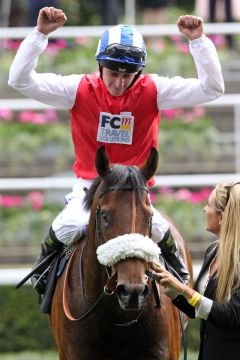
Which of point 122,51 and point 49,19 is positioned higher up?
point 49,19

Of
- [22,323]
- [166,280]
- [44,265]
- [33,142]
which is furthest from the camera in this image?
[33,142]

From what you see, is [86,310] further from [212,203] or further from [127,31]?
[127,31]

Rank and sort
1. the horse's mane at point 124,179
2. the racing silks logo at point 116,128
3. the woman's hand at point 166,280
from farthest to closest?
1. the racing silks logo at point 116,128
2. the horse's mane at point 124,179
3. the woman's hand at point 166,280

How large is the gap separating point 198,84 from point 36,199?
16.1ft

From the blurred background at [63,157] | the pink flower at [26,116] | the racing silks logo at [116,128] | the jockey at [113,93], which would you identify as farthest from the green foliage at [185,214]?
the racing silks logo at [116,128]

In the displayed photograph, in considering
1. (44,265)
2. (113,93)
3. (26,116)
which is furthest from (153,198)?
(113,93)

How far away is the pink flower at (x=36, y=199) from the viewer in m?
11.5

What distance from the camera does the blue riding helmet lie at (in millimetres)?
6645

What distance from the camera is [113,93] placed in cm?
686

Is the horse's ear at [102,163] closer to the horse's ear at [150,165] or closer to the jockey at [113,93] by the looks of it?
the horse's ear at [150,165]

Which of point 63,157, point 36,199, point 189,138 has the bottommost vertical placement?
point 36,199

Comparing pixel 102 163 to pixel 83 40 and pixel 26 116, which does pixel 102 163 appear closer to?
pixel 26 116

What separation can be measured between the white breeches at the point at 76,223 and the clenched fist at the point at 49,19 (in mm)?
931

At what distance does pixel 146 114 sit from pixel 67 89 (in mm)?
490
